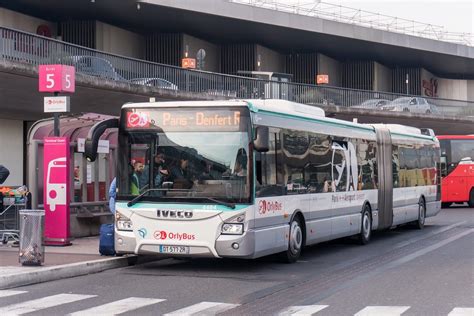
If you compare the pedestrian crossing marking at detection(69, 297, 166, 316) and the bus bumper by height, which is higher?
the bus bumper

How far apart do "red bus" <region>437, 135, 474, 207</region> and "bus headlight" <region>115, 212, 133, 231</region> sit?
25290 millimetres

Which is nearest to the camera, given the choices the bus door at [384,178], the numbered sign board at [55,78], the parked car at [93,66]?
the numbered sign board at [55,78]

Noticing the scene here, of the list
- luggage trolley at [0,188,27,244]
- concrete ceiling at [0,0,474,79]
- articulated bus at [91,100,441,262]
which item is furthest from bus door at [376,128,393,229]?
concrete ceiling at [0,0,474,79]

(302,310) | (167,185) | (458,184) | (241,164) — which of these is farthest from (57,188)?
(458,184)

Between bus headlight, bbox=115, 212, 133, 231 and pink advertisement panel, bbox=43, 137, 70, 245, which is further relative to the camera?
pink advertisement panel, bbox=43, 137, 70, 245

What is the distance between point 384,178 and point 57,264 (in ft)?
32.2

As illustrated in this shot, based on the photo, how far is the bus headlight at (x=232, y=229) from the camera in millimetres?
12562

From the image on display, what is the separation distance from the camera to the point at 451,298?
10297mm

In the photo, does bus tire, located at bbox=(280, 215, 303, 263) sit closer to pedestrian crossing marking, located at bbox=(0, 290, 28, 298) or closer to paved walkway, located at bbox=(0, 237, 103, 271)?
paved walkway, located at bbox=(0, 237, 103, 271)

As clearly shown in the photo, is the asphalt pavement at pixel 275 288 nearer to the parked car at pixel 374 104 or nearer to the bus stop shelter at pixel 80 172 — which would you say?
the bus stop shelter at pixel 80 172

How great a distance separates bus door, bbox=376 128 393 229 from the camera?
64.6ft

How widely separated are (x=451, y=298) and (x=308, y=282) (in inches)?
93.4

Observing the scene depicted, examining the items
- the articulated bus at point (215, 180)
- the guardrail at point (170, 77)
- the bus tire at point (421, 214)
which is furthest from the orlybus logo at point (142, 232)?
the bus tire at point (421, 214)

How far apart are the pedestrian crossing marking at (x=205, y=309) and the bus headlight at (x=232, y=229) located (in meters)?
2.61
